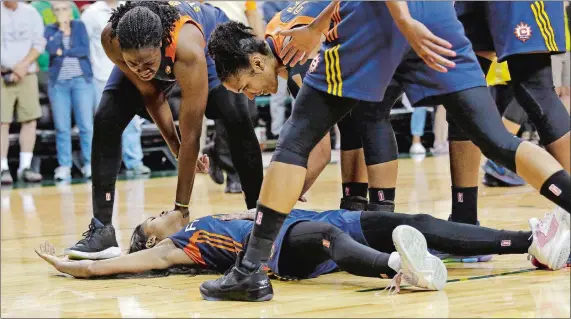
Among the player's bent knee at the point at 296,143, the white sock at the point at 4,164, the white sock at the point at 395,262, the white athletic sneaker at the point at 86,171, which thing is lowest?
the white athletic sneaker at the point at 86,171

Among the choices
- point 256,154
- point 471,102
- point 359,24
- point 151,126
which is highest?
point 359,24

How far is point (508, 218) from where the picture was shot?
5.50 meters

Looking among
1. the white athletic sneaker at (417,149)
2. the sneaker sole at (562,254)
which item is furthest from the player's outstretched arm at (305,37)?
the white athletic sneaker at (417,149)

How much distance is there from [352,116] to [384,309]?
1877mm

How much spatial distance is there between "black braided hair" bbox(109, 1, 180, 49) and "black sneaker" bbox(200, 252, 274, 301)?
1.34 meters

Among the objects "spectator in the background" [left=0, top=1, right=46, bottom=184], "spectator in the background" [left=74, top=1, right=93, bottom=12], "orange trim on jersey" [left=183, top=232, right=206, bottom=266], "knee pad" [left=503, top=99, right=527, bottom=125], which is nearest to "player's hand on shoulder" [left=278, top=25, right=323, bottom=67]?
"orange trim on jersey" [left=183, top=232, right=206, bottom=266]

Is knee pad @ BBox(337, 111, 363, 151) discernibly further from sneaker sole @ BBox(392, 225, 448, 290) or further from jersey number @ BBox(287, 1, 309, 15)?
sneaker sole @ BBox(392, 225, 448, 290)

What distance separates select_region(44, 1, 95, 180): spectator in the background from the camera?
10.7 m

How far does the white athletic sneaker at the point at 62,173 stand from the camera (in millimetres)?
10875

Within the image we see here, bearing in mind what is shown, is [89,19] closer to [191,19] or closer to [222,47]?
[191,19]

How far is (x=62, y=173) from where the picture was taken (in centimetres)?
1088

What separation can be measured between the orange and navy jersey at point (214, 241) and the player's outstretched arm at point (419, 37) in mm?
1065

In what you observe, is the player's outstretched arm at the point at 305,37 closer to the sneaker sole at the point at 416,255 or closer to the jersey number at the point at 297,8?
the jersey number at the point at 297,8

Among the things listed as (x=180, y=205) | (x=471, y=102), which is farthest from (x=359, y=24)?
(x=180, y=205)
